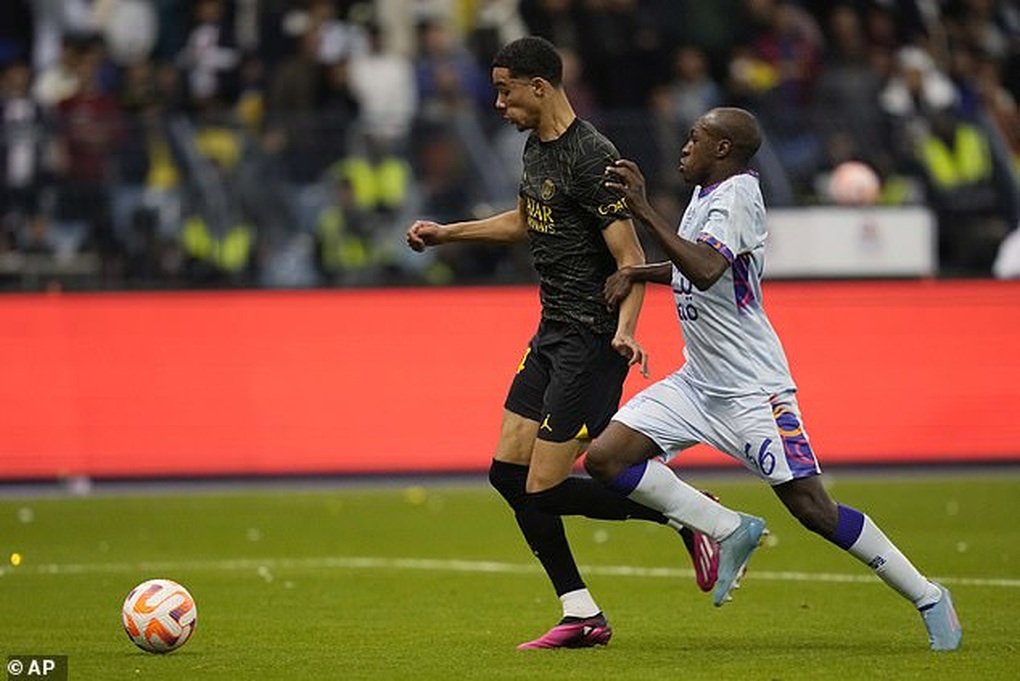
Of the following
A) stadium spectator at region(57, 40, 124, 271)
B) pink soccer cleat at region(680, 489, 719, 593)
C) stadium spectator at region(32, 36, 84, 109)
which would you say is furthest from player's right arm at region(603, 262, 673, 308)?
stadium spectator at region(32, 36, 84, 109)

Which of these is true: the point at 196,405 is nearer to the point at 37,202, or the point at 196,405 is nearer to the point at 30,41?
the point at 37,202

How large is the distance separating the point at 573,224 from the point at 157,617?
239 cm

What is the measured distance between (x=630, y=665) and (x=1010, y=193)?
12.8m

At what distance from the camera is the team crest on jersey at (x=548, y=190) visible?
9311 mm

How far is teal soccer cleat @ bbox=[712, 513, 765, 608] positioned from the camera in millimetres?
9125

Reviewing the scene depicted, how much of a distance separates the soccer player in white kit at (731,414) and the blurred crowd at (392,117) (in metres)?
8.80

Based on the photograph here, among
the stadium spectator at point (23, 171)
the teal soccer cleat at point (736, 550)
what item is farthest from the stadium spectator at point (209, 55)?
the teal soccer cleat at point (736, 550)

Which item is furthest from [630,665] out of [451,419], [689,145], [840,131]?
[840,131]

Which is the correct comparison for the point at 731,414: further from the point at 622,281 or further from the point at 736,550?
the point at 622,281

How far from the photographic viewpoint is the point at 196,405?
17.3 metres

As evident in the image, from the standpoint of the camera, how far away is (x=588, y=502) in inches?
371

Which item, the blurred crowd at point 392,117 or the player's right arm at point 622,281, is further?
the blurred crowd at point 392,117

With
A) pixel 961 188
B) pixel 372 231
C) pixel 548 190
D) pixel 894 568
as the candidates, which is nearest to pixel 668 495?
pixel 894 568

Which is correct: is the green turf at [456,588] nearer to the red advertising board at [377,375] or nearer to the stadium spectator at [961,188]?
the red advertising board at [377,375]
